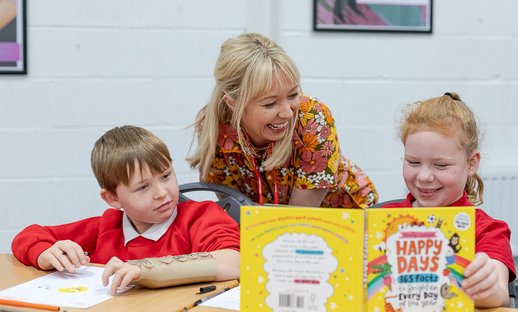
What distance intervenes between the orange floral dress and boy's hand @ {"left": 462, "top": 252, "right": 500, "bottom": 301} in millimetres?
1002

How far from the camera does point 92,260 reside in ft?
6.50

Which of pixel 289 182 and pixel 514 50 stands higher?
pixel 514 50

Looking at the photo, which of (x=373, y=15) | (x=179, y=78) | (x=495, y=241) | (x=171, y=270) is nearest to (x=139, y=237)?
(x=171, y=270)

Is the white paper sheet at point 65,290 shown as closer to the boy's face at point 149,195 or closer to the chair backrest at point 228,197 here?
the boy's face at point 149,195

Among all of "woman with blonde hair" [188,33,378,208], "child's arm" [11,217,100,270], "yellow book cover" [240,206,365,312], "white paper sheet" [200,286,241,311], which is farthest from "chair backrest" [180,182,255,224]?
"yellow book cover" [240,206,365,312]

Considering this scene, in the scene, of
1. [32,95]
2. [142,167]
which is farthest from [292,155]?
[32,95]

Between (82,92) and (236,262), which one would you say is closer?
(236,262)

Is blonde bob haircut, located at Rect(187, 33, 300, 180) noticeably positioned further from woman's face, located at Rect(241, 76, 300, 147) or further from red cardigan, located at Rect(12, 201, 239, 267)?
red cardigan, located at Rect(12, 201, 239, 267)

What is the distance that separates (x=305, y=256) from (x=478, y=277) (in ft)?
0.97

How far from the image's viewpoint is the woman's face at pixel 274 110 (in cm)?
214

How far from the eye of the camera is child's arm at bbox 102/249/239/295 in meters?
1.58

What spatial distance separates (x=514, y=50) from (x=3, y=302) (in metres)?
2.58

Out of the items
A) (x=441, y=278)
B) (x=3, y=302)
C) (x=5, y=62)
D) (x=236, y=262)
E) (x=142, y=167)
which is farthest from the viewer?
(x=5, y=62)

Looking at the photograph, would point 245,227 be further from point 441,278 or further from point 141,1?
point 141,1
